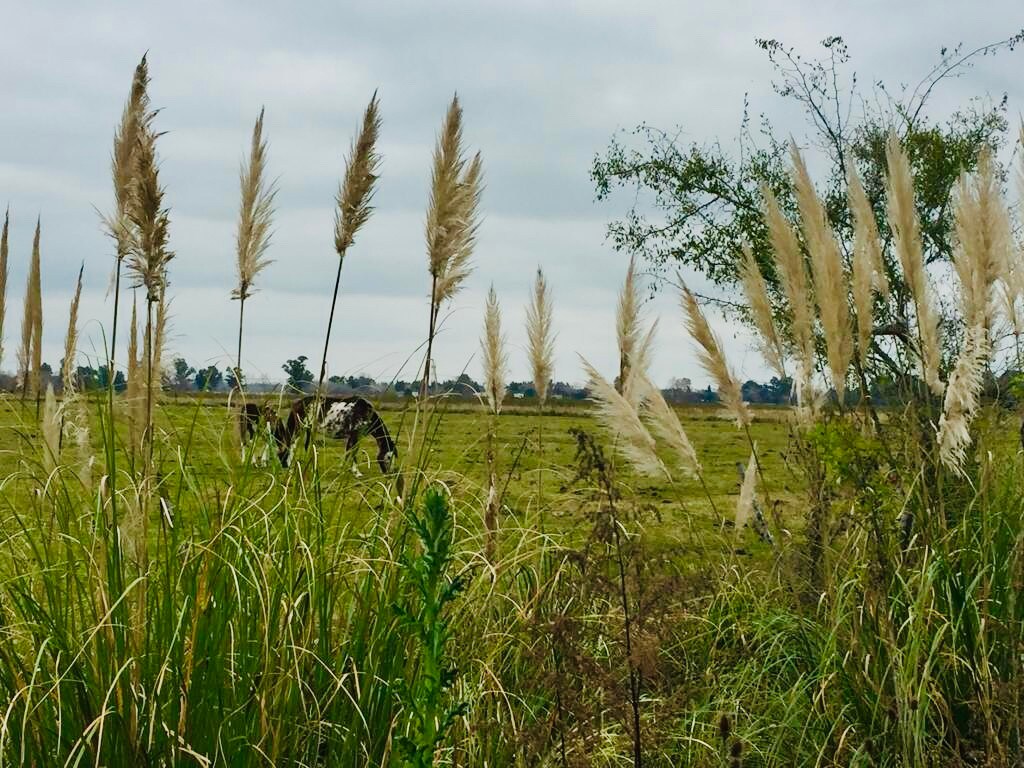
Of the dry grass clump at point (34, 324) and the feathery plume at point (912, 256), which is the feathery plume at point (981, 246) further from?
the dry grass clump at point (34, 324)

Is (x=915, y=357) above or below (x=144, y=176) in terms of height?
below

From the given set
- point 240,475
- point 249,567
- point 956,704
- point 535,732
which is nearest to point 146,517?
point 249,567

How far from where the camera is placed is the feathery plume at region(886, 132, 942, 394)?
453cm

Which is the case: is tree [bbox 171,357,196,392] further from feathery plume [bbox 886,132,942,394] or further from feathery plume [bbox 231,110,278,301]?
feathery plume [bbox 886,132,942,394]

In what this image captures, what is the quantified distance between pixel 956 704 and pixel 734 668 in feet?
2.83

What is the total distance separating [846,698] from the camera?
13.3 ft

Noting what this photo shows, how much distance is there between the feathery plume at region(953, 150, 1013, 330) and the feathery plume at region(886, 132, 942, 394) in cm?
16

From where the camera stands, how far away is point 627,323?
5.14 m

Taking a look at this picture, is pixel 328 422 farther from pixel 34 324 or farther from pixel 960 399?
pixel 960 399

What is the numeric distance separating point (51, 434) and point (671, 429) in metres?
2.09

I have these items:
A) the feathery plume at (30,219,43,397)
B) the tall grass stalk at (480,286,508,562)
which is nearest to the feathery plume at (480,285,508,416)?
the tall grass stalk at (480,286,508,562)

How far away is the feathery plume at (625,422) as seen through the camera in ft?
12.3

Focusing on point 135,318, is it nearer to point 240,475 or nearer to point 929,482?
point 240,475

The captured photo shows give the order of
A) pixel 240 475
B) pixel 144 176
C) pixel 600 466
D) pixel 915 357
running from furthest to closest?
pixel 915 357, pixel 240 475, pixel 144 176, pixel 600 466
